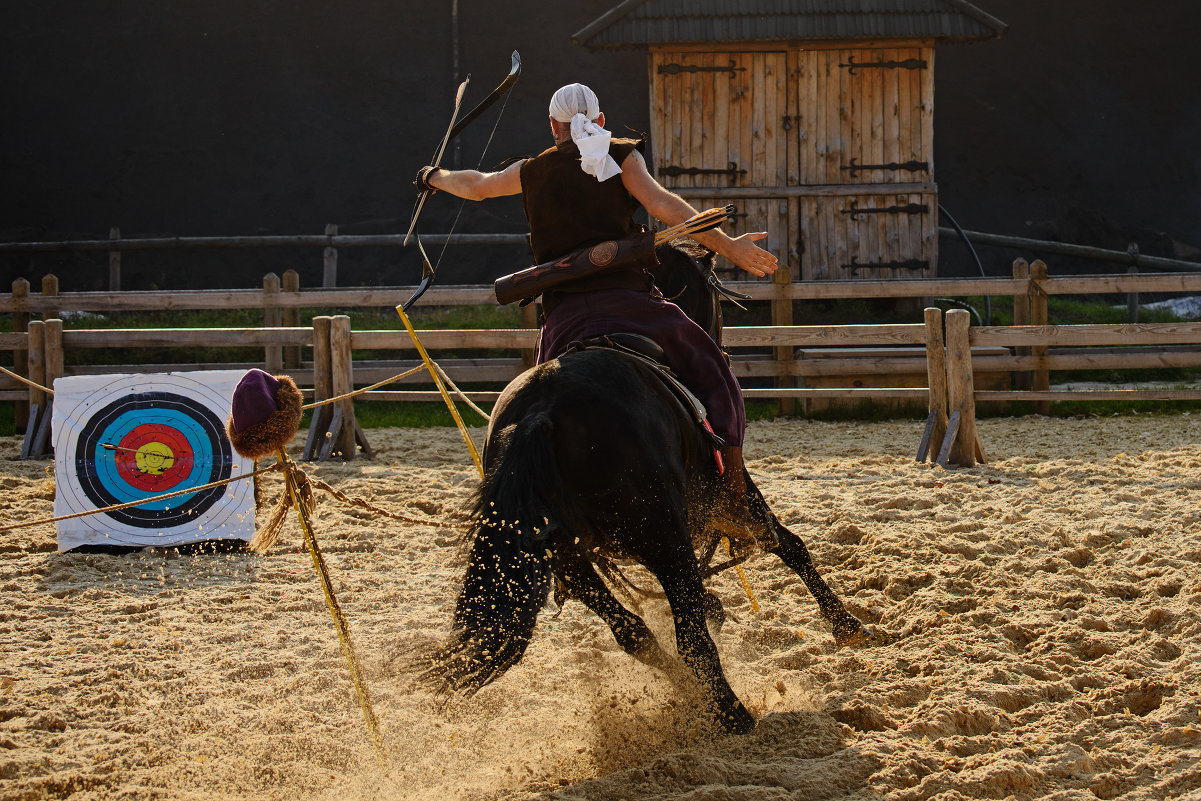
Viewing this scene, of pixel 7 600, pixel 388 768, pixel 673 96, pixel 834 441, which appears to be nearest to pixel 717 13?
pixel 673 96

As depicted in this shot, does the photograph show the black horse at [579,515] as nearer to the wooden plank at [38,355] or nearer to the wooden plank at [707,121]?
the wooden plank at [38,355]

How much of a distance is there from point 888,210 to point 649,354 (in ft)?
26.6

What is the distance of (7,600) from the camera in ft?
13.9

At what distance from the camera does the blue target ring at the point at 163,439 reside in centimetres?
536

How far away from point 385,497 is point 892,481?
117 inches

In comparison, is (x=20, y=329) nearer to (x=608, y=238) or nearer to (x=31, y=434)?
(x=31, y=434)

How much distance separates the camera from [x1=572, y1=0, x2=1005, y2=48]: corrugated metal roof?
32.7ft

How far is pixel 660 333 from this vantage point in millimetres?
3135

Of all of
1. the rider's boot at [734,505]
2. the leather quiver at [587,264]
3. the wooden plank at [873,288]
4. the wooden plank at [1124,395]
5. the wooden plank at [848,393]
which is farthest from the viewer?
the wooden plank at [873,288]

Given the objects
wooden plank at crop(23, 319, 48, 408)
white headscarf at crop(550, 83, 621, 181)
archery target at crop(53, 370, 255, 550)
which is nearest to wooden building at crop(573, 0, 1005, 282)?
wooden plank at crop(23, 319, 48, 408)

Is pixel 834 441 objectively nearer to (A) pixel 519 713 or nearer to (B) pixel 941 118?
(A) pixel 519 713

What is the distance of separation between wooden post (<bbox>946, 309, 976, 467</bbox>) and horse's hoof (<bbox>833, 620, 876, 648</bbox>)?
3243 millimetres

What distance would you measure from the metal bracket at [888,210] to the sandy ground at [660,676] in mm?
5391

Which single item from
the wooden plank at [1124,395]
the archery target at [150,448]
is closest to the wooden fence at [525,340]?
the wooden plank at [1124,395]
